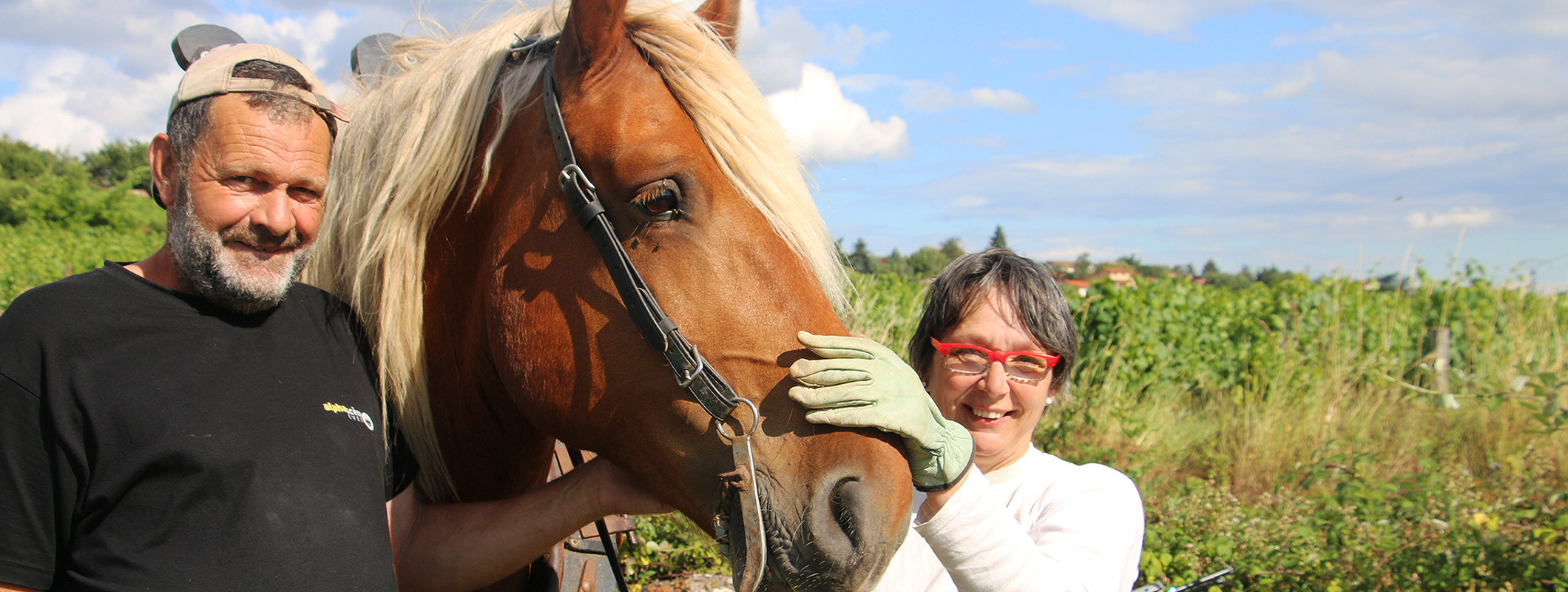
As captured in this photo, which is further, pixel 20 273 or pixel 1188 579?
pixel 20 273

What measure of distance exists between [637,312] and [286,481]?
651 mm

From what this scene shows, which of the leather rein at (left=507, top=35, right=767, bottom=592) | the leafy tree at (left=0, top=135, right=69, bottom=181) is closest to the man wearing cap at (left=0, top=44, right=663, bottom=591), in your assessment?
the leather rein at (left=507, top=35, right=767, bottom=592)

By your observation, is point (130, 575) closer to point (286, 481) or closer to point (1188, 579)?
point (286, 481)

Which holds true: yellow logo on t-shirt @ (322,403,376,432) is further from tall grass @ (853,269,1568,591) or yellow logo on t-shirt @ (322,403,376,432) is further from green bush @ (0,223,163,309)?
green bush @ (0,223,163,309)

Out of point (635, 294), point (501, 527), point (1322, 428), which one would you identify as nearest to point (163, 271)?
point (501, 527)

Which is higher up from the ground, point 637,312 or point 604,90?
point 604,90

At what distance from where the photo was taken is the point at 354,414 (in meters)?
1.52

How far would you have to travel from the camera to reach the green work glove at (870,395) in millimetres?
1319

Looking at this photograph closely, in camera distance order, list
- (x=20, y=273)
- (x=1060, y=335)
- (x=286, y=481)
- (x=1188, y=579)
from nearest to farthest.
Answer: (x=286, y=481) < (x=1060, y=335) < (x=1188, y=579) < (x=20, y=273)

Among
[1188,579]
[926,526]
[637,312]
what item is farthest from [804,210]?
[1188,579]

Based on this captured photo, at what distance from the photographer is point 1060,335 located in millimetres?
2219

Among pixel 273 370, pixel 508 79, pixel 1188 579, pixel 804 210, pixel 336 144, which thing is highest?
pixel 508 79

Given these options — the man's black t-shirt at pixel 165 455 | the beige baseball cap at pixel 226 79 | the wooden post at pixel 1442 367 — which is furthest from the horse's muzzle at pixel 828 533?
the wooden post at pixel 1442 367

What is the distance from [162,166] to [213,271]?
31 centimetres
